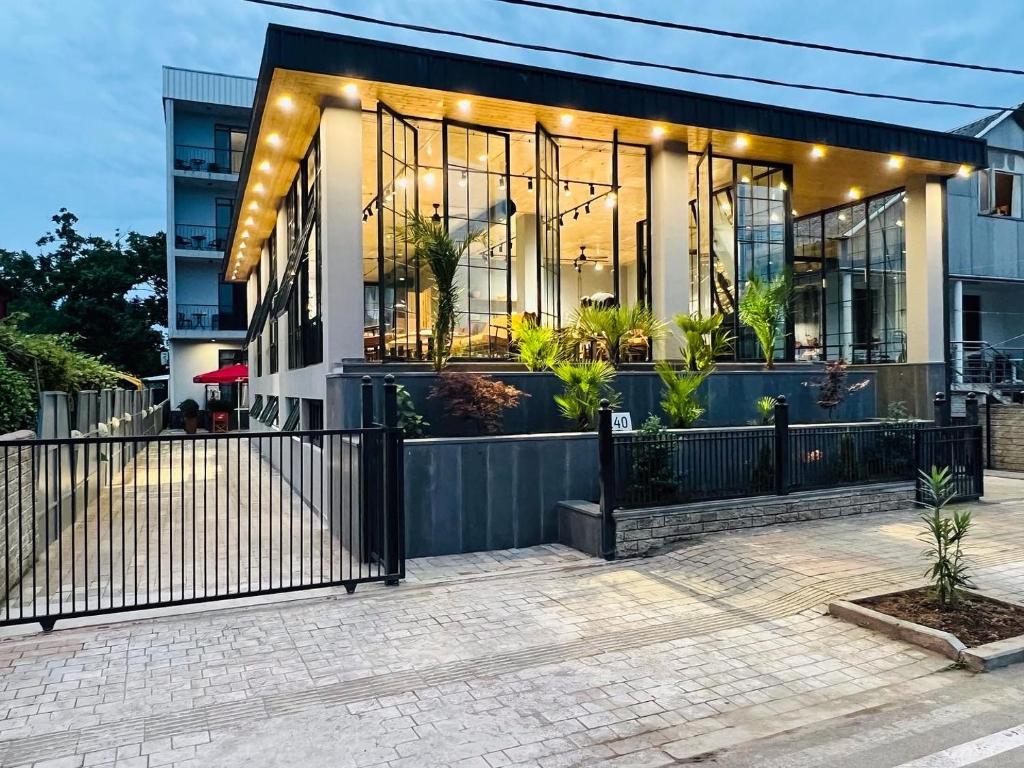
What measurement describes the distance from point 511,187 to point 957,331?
1510 cm

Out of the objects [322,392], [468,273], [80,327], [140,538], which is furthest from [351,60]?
[80,327]

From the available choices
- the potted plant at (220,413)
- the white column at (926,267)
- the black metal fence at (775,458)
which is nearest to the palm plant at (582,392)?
the black metal fence at (775,458)

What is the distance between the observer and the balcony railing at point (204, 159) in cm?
3453

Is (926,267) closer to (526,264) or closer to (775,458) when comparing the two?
(775,458)

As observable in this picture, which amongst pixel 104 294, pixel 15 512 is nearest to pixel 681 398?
pixel 15 512

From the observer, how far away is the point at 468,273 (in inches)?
506

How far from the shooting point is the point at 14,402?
340 inches

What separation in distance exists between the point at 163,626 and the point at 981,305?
87.5 feet

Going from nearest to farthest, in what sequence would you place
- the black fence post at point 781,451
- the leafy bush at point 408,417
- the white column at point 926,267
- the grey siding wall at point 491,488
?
the grey siding wall at point 491,488 → the leafy bush at point 408,417 → the black fence post at point 781,451 → the white column at point 926,267

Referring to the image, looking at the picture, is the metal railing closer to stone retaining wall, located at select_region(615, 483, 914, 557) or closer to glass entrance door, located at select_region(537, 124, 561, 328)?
stone retaining wall, located at select_region(615, 483, 914, 557)

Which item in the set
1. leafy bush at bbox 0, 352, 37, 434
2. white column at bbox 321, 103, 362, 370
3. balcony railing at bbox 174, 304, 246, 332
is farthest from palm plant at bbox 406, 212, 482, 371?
balcony railing at bbox 174, 304, 246, 332

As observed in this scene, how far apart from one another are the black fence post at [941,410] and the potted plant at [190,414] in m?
28.7

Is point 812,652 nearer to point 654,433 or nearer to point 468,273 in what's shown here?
point 654,433

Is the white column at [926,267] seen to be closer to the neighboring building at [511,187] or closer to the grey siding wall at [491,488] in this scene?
the neighboring building at [511,187]
